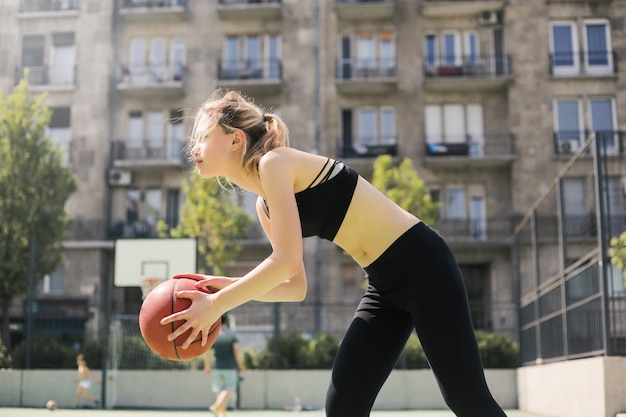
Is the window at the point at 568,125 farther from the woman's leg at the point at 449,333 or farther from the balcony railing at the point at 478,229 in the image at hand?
the woman's leg at the point at 449,333

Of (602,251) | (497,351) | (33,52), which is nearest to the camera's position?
(602,251)

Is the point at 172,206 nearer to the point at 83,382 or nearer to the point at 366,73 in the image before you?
the point at 366,73

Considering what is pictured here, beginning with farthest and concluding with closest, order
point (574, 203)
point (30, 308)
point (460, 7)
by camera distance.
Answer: point (460, 7), point (574, 203), point (30, 308)

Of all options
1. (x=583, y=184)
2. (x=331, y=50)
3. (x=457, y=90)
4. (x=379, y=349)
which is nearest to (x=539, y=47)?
(x=457, y=90)

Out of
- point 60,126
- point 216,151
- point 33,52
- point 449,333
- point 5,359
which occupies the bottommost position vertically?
point 5,359

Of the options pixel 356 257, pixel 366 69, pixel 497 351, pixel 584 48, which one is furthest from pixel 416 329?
pixel 584 48

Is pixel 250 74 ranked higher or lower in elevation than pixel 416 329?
higher

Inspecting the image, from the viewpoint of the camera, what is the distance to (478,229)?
32.8 meters

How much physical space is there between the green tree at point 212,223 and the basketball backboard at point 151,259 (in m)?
9.20

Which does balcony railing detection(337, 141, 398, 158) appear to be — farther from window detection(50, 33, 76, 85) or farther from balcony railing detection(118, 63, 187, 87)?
window detection(50, 33, 76, 85)

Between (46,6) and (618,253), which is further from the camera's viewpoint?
(46,6)

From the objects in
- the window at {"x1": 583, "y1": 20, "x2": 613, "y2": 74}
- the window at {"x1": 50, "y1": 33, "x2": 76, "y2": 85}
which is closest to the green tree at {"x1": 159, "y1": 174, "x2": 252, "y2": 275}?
the window at {"x1": 50, "y1": 33, "x2": 76, "y2": 85}

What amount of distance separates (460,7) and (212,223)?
13.4 m

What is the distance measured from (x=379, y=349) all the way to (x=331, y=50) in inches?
→ 1227
